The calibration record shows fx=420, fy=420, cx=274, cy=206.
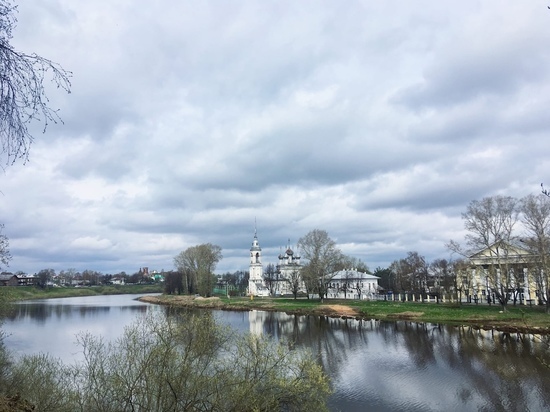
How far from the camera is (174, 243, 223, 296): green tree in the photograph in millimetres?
93812

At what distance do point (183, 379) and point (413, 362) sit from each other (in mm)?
21213

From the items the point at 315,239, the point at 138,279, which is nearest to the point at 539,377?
the point at 315,239

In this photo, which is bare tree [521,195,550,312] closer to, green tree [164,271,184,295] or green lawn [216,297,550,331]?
green lawn [216,297,550,331]

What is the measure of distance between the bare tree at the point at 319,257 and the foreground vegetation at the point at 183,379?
58.5 metres

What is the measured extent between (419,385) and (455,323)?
27734 mm

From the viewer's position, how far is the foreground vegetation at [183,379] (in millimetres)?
12195

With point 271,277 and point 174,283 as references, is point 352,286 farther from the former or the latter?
point 174,283

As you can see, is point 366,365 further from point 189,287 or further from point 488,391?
point 189,287

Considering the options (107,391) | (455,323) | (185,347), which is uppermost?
(185,347)

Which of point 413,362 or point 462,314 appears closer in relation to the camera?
point 413,362

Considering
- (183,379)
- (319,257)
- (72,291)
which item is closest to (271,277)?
(319,257)

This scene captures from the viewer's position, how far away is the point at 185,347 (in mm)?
12875

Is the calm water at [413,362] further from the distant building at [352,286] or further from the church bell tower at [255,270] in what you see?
the church bell tower at [255,270]

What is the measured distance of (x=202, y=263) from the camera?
94.5 meters
